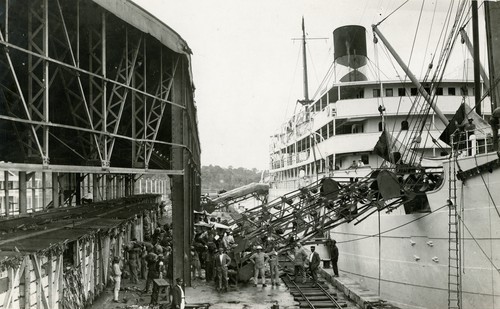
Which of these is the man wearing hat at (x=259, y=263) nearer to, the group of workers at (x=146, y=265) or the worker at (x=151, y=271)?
the group of workers at (x=146, y=265)

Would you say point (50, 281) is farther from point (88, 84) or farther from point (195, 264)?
point (88, 84)

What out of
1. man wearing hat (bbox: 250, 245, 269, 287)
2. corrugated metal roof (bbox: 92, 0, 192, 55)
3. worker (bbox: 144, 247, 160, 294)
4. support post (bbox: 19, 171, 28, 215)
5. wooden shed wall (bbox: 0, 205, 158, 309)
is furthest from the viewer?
support post (bbox: 19, 171, 28, 215)

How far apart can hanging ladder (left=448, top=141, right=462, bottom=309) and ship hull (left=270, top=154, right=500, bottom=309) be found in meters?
0.13

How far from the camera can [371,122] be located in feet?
74.0

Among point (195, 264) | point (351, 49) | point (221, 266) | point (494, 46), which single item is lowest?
point (195, 264)

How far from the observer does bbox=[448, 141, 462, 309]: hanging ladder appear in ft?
40.2

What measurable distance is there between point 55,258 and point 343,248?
12649 mm

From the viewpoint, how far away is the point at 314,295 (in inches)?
554

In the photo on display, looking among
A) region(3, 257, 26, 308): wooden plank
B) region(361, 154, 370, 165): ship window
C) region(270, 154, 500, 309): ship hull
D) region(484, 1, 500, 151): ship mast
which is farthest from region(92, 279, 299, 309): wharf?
region(361, 154, 370, 165): ship window

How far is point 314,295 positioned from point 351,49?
54.1ft

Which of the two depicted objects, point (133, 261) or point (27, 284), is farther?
point (133, 261)

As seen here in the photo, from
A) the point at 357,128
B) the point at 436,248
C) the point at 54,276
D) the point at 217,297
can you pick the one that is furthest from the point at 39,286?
the point at 357,128

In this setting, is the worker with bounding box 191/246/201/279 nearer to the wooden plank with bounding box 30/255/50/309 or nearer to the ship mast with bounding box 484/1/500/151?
the wooden plank with bounding box 30/255/50/309

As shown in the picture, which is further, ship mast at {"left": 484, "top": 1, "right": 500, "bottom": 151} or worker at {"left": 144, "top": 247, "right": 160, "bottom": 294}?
worker at {"left": 144, "top": 247, "right": 160, "bottom": 294}
